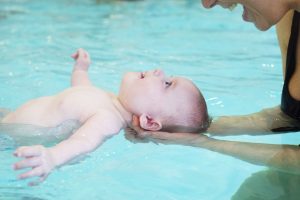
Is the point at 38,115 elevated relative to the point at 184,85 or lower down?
lower down

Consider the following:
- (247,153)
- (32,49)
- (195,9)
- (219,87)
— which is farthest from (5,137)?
(195,9)

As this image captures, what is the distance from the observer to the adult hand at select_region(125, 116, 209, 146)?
2453 mm

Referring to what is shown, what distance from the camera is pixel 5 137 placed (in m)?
2.57

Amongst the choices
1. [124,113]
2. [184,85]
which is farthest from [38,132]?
[184,85]

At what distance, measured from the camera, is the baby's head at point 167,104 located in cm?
260

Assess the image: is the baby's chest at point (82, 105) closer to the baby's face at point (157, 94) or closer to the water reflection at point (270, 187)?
the baby's face at point (157, 94)

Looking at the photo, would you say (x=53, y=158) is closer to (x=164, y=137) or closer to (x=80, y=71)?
(x=164, y=137)

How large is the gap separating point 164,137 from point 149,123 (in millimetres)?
149

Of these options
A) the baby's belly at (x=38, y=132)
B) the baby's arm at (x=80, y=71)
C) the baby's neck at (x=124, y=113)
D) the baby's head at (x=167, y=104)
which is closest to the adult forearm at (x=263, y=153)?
the baby's head at (x=167, y=104)

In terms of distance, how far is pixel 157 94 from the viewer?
2.63 meters

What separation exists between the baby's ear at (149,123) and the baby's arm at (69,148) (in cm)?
11

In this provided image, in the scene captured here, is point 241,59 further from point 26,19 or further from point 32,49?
point 26,19

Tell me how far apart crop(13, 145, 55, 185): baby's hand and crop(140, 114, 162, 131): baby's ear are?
31.6 inches

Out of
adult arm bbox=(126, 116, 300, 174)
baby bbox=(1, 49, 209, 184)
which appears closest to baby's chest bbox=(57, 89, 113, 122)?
baby bbox=(1, 49, 209, 184)
